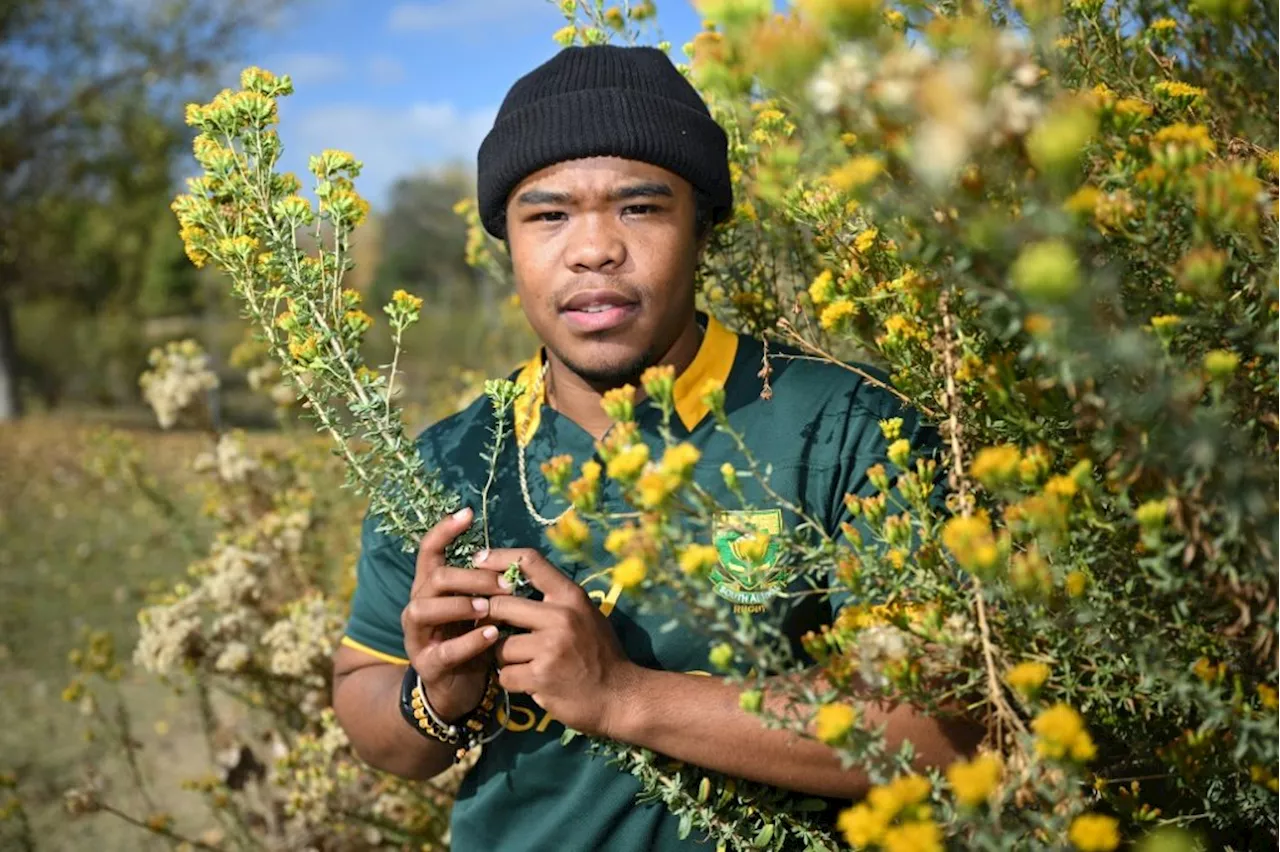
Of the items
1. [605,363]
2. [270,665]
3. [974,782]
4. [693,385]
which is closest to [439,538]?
[605,363]

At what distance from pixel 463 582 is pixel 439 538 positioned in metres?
0.07

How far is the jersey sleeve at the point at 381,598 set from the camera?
6.39 ft

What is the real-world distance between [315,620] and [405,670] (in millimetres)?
953

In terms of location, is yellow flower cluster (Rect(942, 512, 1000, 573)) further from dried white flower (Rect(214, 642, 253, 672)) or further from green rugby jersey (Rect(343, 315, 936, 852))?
dried white flower (Rect(214, 642, 253, 672))

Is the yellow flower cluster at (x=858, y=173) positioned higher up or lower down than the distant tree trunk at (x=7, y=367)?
lower down

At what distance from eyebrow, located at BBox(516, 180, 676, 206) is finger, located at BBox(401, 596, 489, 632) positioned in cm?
73

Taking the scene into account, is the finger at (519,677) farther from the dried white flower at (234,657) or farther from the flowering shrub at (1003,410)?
the dried white flower at (234,657)

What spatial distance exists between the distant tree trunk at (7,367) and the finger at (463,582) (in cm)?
1767

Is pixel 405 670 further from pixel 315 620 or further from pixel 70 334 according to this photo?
pixel 70 334

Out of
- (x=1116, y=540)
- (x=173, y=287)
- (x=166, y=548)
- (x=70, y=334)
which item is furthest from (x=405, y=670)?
(x=173, y=287)

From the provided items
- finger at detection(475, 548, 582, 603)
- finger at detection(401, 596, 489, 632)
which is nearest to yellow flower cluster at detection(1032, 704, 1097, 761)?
finger at detection(475, 548, 582, 603)

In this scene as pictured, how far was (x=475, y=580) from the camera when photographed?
1.48 m

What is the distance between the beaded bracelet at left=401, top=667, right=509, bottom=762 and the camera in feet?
5.65

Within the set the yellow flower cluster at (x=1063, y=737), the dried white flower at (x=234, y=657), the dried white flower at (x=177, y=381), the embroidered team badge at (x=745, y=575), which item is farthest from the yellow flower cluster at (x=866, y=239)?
the dried white flower at (x=177, y=381)
